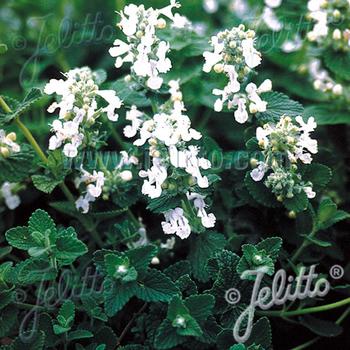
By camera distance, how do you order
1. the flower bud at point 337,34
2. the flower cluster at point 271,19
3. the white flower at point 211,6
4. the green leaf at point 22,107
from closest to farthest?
the green leaf at point 22,107
the flower bud at point 337,34
the flower cluster at point 271,19
the white flower at point 211,6

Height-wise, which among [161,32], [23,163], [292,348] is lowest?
[292,348]

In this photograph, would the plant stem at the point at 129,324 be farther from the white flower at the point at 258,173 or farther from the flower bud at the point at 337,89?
the flower bud at the point at 337,89

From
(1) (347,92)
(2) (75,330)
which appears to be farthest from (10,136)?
A: (1) (347,92)

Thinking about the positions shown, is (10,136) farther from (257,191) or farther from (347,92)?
(347,92)

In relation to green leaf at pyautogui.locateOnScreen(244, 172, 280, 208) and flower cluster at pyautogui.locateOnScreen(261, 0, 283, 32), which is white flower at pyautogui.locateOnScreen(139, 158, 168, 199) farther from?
flower cluster at pyautogui.locateOnScreen(261, 0, 283, 32)

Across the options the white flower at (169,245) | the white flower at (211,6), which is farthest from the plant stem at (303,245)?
→ the white flower at (211,6)

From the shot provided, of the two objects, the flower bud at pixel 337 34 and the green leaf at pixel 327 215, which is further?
the flower bud at pixel 337 34

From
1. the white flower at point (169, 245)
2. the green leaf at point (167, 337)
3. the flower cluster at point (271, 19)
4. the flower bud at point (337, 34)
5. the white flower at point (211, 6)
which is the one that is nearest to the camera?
the green leaf at point (167, 337)
